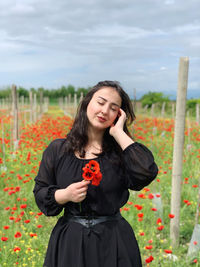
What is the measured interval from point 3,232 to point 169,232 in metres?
1.79

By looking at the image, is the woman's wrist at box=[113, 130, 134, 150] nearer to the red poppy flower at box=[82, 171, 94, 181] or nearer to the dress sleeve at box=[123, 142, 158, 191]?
the dress sleeve at box=[123, 142, 158, 191]

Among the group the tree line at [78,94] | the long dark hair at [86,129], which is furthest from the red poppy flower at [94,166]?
the tree line at [78,94]

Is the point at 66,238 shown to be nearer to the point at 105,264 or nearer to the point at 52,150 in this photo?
the point at 105,264

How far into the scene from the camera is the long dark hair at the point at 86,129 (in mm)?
1714

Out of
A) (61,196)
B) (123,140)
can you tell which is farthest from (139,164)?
(61,196)

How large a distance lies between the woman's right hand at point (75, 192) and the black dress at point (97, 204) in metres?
0.11

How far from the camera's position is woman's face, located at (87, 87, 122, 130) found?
5.37 ft

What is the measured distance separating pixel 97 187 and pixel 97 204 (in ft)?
0.29

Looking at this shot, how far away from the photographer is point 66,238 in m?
1.62

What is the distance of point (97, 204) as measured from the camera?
1.60 metres

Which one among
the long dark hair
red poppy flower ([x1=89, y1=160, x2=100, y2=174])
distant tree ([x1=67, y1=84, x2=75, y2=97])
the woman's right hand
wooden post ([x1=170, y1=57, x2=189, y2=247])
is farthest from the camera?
distant tree ([x1=67, y1=84, x2=75, y2=97])

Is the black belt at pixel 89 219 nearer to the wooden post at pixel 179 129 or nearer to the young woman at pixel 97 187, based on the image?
the young woman at pixel 97 187

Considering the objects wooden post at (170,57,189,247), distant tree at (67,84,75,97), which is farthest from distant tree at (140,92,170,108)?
wooden post at (170,57,189,247)

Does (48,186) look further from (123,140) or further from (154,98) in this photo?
(154,98)
